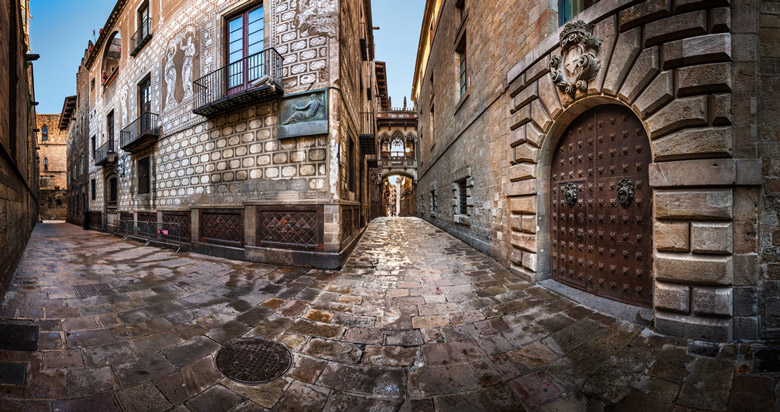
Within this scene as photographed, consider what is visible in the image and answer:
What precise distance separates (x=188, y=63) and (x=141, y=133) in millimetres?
3810

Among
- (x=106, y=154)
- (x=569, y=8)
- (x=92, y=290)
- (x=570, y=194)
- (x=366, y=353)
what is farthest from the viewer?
(x=106, y=154)

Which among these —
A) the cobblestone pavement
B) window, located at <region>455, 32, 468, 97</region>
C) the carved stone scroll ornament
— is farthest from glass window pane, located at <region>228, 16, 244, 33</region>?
the carved stone scroll ornament

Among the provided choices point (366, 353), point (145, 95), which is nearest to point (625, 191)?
point (366, 353)

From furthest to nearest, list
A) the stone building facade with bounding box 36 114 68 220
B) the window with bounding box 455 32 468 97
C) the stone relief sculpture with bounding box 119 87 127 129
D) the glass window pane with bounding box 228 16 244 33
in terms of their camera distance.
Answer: the stone building facade with bounding box 36 114 68 220
the stone relief sculpture with bounding box 119 87 127 129
the window with bounding box 455 32 468 97
the glass window pane with bounding box 228 16 244 33

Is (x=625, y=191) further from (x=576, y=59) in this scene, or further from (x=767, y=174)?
(x=576, y=59)

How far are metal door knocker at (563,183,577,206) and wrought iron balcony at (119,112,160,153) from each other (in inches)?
445

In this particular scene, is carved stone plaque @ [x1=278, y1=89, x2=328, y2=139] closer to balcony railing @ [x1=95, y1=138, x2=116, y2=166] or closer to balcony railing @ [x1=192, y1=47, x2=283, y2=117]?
balcony railing @ [x1=192, y1=47, x2=283, y2=117]

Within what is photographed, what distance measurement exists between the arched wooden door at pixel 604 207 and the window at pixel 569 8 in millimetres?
1774

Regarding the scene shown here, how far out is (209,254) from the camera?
661 cm

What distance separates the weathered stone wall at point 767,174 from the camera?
2498 millimetres

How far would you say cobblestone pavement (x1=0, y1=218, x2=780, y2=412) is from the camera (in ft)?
5.76

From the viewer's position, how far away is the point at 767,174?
2545mm

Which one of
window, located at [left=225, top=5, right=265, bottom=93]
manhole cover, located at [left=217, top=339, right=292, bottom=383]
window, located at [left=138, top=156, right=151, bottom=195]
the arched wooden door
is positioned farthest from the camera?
window, located at [left=138, top=156, right=151, bottom=195]

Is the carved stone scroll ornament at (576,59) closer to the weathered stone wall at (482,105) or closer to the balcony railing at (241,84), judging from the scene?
the weathered stone wall at (482,105)
